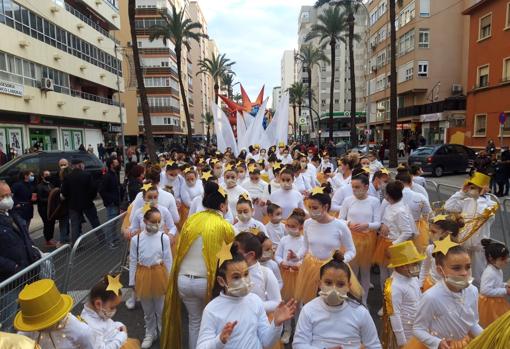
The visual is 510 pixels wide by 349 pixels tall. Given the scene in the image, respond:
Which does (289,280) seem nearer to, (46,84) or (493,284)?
(493,284)

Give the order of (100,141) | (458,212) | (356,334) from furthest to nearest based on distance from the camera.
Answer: (100,141) → (458,212) → (356,334)

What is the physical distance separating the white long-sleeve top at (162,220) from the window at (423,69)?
41.4 metres

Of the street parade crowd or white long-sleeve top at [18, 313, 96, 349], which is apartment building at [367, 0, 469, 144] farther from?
white long-sleeve top at [18, 313, 96, 349]

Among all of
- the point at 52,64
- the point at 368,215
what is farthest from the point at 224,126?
the point at 52,64

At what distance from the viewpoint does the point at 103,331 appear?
3057mm

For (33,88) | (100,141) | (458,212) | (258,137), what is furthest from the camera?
(100,141)

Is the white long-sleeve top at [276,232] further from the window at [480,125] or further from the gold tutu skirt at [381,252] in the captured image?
the window at [480,125]

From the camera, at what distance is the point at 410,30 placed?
41.2 m

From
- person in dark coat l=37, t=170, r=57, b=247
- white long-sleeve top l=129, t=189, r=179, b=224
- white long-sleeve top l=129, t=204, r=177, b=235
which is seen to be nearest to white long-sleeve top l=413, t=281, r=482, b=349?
white long-sleeve top l=129, t=204, r=177, b=235

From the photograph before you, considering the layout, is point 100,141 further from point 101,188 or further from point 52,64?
point 101,188

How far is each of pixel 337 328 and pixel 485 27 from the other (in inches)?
1200

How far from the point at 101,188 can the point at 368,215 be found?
6.46 metres

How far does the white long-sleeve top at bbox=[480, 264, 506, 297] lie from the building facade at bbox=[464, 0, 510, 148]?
22854mm

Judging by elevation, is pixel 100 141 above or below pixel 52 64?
below
